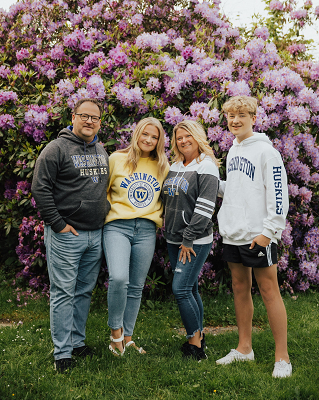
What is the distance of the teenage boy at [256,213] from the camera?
8.92 ft

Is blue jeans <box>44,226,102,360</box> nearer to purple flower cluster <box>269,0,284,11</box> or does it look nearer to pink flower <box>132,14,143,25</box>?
pink flower <box>132,14,143,25</box>

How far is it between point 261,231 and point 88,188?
1.40 meters

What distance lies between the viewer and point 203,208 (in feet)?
9.63

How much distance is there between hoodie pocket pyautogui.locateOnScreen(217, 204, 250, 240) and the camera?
2.82 metres

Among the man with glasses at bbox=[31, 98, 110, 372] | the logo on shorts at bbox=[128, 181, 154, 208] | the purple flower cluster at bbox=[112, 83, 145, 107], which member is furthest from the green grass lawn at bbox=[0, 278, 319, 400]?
the purple flower cluster at bbox=[112, 83, 145, 107]

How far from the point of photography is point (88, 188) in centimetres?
292

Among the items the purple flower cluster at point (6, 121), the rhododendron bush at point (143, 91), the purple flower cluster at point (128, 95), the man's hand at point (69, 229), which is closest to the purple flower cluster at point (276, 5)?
the rhododendron bush at point (143, 91)

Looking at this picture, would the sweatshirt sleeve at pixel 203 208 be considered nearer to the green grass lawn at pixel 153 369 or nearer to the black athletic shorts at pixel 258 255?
the black athletic shorts at pixel 258 255

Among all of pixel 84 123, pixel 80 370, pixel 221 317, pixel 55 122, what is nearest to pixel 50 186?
pixel 84 123

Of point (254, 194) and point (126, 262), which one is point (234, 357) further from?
point (254, 194)

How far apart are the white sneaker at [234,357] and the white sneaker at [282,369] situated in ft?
1.06

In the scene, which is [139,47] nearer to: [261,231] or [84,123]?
[84,123]

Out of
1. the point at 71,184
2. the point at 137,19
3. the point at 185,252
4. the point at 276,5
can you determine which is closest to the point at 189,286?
the point at 185,252

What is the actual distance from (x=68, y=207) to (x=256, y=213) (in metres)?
1.47
